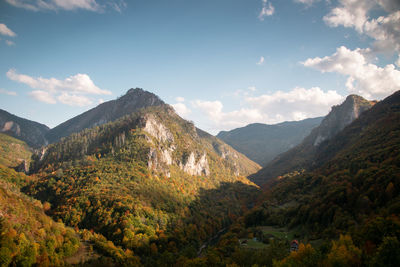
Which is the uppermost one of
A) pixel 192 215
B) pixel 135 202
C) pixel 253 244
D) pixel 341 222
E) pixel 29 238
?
pixel 341 222

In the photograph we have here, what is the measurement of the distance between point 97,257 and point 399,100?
690ft

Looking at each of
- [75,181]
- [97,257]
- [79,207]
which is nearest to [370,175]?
[97,257]

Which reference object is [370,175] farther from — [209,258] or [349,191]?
[209,258]

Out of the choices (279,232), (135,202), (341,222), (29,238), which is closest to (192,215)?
(135,202)

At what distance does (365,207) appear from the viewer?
6147 cm

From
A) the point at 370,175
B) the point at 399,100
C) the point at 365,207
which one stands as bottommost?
the point at 365,207

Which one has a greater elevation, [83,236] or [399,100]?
[399,100]

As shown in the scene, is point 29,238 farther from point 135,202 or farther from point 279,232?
point 279,232

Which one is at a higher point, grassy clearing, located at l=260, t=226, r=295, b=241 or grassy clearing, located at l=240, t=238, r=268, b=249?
grassy clearing, located at l=260, t=226, r=295, b=241

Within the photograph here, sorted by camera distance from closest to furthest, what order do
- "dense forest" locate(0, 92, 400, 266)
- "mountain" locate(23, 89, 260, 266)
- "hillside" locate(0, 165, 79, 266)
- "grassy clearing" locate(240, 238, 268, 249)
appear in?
"dense forest" locate(0, 92, 400, 266)
"hillside" locate(0, 165, 79, 266)
"grassy clearing" locate(240, 238, 268, 249)
"mountain" locate(23, 89, 260, 266)

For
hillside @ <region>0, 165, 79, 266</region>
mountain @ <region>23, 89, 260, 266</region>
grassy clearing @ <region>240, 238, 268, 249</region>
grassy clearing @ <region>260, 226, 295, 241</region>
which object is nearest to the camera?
hillside @ <region>0, 165, 79, 266</region>

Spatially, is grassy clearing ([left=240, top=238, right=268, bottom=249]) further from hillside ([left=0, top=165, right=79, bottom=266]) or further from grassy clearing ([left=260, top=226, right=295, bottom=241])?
hillside ([left=0, top=165, right=79, bottom=266])

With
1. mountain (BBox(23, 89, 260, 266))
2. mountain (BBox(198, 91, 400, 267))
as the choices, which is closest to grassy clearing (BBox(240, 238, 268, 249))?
mountain (BBox(198, 91, 400, 267))

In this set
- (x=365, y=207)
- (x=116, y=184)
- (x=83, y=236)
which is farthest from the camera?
(x=116, y=184)
